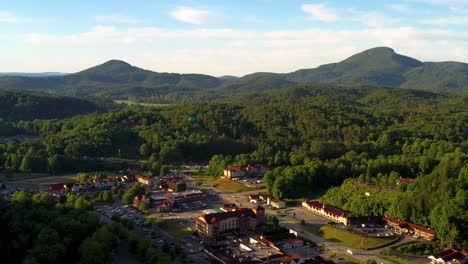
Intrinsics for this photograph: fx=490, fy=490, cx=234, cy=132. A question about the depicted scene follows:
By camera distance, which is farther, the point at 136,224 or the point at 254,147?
the point at 254,147

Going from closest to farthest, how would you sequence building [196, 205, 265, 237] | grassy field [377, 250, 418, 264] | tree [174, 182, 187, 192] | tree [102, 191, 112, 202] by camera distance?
grassy field [377, 250, 418, 264] < building [196, 205, 265, 237] < tree [102, 191, 112, 202] < tree [174, 182, 187, 192]

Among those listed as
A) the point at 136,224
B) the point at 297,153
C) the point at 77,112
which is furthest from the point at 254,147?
the point at 77,112

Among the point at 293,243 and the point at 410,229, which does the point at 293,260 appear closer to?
the point at 293,243

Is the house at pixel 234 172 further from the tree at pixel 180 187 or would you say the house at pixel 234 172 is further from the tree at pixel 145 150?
the tree at pixel 145 150

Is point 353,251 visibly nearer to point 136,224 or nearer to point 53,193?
point 136,224

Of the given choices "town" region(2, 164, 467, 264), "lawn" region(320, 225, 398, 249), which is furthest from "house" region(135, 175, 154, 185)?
"lawn" region(320, 225, 398, 249)

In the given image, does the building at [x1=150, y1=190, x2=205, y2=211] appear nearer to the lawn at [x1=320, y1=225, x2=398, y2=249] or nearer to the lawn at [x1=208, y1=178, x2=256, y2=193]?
the lawn at [x1=208, y1=178, x2=256, y2=193]
